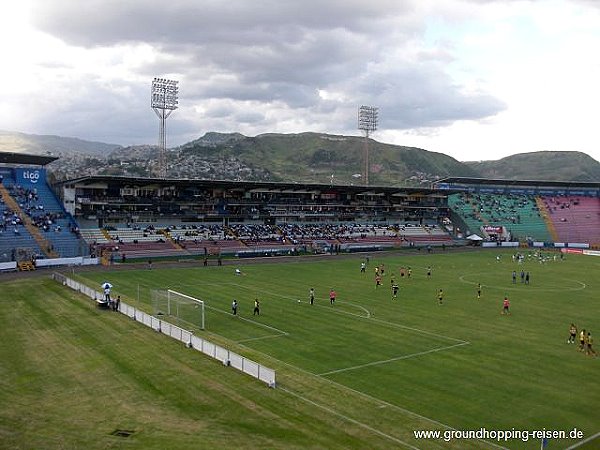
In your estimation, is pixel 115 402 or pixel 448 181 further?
pixel 448 181

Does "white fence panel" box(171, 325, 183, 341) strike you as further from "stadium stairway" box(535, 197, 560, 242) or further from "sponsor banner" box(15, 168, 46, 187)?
"stadium stairway" box(535, 197, 560, 242)

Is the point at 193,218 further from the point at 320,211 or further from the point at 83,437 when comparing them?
the point at 83,437

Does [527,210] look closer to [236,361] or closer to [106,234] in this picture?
[106,234]

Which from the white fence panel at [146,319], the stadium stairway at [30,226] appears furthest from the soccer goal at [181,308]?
the stadium stairway at [30,226]

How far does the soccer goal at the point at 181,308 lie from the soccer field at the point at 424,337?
1486 mm

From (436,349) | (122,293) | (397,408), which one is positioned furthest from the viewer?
(122,293)

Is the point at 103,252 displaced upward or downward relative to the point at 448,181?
downward

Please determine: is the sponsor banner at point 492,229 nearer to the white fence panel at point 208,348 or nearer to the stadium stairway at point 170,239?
the stadium stairway at point 170,239

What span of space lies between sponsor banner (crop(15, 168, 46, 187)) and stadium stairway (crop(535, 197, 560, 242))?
301 feet

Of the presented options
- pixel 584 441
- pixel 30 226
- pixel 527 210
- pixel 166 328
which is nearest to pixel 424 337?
pixel 584 441

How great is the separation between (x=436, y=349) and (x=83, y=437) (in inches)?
737

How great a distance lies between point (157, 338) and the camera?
31562mm

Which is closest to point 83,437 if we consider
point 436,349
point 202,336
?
point 202,336

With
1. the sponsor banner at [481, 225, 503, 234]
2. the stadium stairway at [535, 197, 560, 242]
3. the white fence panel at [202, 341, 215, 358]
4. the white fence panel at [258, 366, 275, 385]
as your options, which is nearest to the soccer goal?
the white fence panel at [202, 341, 215, 358]
